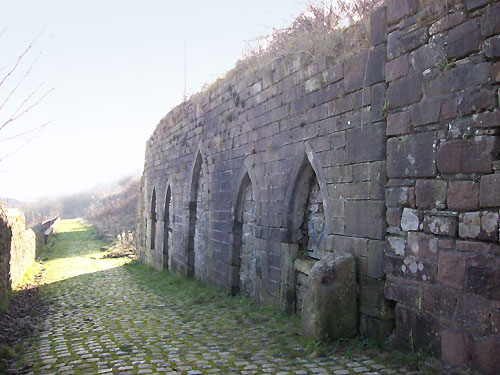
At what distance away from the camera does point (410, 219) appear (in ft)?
15.2

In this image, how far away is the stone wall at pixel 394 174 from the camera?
390cm

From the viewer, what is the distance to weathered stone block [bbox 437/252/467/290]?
4012mm

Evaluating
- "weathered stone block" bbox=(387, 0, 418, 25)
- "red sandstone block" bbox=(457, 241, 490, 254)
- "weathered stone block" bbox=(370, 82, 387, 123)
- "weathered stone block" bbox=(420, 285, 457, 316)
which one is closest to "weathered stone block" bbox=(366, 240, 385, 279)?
"weathered stone block" bbox=(420, 285, 457, 316)

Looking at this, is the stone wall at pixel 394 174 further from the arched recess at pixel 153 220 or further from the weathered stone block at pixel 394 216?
the arched recess at pixel 153 220

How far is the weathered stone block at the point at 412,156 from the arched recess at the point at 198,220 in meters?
6.39

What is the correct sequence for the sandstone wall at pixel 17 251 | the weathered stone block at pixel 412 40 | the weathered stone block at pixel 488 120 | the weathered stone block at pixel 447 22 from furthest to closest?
the sandstone wall at pixel 17 251, the weathered stone block at pixel 412 40, the weathered stone block at pixel 447 22, the weathered stone block at pixel 488 120

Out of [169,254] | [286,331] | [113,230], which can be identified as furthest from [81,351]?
[113,230]

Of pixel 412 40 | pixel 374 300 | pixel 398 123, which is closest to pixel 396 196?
pixel 398 123

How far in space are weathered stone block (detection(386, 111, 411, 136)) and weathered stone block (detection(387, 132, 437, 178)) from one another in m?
0.07

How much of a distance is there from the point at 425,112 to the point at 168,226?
11215 mm

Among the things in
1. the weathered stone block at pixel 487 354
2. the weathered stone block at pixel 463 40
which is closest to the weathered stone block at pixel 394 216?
the weathered stone block at pixel 487 354

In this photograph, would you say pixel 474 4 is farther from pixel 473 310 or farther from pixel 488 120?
pixel 473 310

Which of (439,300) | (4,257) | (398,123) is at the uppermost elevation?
(398,123)

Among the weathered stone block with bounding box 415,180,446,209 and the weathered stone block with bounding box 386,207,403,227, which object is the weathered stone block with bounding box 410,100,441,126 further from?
the weathered stone block with bounding box 386,207,403,227
